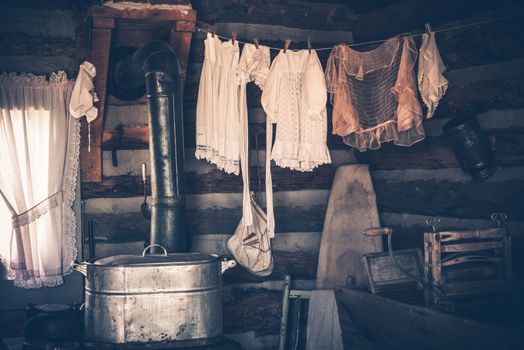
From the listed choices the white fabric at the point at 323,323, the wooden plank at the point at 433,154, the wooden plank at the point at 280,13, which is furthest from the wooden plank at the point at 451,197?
the wooden plank at the point at 280,13

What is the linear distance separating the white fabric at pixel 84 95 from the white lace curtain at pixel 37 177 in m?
0.17

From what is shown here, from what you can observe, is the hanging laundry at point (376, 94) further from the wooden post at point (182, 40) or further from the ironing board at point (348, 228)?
the wooden post at point (182, 40)

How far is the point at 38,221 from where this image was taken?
15.9ft

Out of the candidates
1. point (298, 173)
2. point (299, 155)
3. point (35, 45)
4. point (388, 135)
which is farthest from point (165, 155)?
point (388, 135)

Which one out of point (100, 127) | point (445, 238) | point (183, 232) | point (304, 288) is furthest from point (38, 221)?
point (445, 238)

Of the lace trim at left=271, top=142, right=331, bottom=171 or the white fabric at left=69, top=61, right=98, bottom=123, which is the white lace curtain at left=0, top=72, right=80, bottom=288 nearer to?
the white fabric at left=69, top=61, right=98, bottom=123

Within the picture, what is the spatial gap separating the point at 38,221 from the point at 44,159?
1.49ft

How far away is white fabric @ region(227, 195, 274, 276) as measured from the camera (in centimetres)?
508

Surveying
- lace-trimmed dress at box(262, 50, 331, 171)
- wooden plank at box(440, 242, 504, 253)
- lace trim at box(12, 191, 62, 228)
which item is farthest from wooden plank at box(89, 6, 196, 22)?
wooden plank at box(440, 242, 504, 253)

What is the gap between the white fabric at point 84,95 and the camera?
470 centimetres

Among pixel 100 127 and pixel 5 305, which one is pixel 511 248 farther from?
pixel 5 305

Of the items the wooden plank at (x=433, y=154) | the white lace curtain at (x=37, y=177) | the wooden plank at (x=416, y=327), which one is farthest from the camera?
the white lace curtain at (x=37, y=177)

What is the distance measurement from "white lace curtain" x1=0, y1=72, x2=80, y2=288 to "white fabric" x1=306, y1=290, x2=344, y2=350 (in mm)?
1834

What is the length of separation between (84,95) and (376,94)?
210 centimetres
